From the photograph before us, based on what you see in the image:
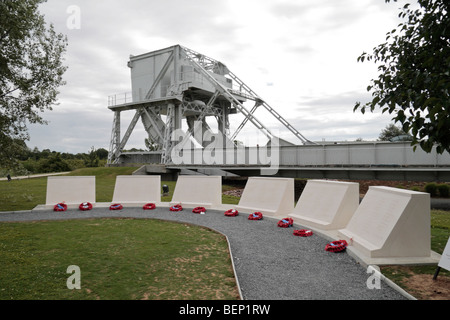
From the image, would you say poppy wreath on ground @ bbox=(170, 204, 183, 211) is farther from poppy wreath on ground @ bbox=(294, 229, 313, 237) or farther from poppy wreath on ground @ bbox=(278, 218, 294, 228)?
poppy wreath on ground @ bbox=(294, 229, 313, 237)

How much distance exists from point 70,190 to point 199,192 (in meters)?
6.92

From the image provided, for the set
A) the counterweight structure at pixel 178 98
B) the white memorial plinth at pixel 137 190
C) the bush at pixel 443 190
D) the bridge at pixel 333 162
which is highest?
the counterweight structure at pixel 178 98

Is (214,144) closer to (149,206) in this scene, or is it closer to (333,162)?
(333,162)

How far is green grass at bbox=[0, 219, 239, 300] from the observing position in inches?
209

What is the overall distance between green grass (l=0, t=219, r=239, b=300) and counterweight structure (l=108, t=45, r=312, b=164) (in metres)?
28.4

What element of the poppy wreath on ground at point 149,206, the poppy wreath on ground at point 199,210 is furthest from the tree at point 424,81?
the poppy wreath on ground at point 149,206

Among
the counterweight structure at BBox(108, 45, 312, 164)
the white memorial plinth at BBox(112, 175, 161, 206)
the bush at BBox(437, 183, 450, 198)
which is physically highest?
the counterweight structure at BBox(108, 45, 312, 164)

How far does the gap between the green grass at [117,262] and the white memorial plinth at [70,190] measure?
5073 millimetres

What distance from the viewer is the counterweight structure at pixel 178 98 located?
39.3 meters

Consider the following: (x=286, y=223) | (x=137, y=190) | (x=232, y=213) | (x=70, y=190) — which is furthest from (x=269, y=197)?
(x=70, y=190)

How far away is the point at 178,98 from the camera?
127 ft

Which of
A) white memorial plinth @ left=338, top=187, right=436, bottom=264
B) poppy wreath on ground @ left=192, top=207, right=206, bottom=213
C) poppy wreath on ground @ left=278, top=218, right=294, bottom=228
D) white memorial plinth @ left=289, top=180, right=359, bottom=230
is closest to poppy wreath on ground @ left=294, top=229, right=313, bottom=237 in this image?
white memorial plinth @ left=289, top=180, right=359, bottom=230

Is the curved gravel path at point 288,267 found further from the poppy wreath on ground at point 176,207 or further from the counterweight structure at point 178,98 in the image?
the counterweight structure at point 178,98

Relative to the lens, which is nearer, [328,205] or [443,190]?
[328,205]
